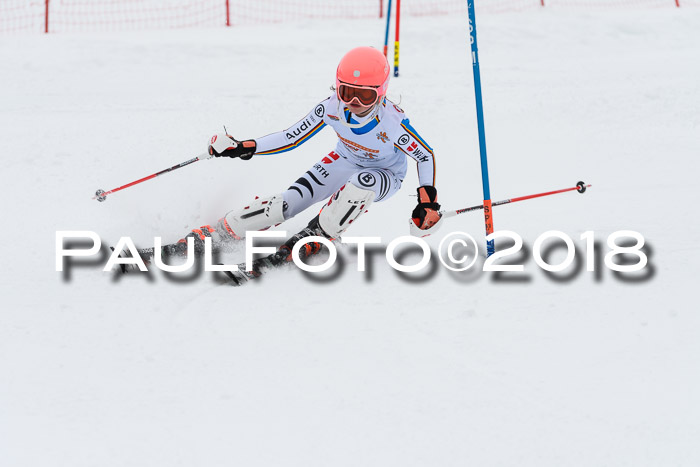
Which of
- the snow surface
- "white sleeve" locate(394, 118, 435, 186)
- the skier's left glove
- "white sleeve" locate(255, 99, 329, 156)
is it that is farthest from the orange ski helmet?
the snow surface

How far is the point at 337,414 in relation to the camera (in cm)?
367

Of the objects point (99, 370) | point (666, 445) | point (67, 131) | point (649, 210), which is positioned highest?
point (67, 131)

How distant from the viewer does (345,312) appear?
15.1ft

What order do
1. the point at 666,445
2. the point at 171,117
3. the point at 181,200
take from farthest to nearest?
the point at 171,117 < the point at 181,200 < the point at 666,445

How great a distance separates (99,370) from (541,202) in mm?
4133

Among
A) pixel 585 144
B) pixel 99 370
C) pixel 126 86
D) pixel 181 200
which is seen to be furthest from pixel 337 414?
pixel 126 86

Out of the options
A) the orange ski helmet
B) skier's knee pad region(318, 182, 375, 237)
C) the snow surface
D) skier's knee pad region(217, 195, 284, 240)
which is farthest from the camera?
skier's knee pad region(217, 195, 284, 240)

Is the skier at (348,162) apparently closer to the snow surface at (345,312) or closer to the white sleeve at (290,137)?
the white sleeve at (290,137)

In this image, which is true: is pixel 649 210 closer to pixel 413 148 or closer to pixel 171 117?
pixel 413 148

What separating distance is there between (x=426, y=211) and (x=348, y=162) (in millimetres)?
902

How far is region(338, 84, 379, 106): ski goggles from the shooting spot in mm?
4746

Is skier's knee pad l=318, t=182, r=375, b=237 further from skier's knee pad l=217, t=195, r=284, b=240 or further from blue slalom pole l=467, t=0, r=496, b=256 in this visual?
blue slalom pole l=467, t=0, r=496, b=256

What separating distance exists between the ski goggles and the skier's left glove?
27.8 inches

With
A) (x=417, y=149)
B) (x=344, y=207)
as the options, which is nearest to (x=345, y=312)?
(x=344, y=207)
